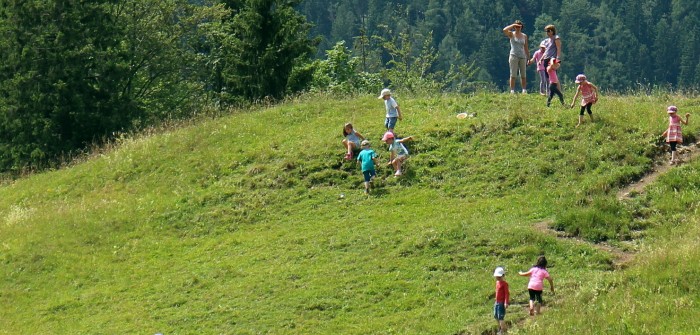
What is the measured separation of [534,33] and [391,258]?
14648cm

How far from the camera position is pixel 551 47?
101 ft

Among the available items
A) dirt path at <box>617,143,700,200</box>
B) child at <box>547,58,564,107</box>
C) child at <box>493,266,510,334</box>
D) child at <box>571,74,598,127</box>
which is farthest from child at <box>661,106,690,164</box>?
child at <box>493,266,510,334</box>

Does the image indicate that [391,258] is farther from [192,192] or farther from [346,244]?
[192,192]

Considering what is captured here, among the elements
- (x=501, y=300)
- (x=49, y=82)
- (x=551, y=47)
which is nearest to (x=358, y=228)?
(x=501, y=300)

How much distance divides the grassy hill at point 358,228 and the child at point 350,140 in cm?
50

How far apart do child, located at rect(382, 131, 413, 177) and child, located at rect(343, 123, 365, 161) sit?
3.55 ft

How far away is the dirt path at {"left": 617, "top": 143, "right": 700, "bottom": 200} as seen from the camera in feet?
81.5

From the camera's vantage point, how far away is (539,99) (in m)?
31.7

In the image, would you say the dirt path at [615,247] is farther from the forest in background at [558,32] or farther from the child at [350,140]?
the forest in background at [558,32]

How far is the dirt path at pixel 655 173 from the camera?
81.5 feet

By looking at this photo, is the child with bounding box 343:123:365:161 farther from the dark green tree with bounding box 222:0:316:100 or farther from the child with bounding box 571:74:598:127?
the dark green tree with bounding box 222:0:316:100

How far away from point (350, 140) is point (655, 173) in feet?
26.5

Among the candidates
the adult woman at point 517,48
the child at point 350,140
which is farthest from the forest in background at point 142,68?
the child at point 350,140

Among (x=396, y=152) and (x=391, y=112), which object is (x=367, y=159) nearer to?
(x=396, y=152)
